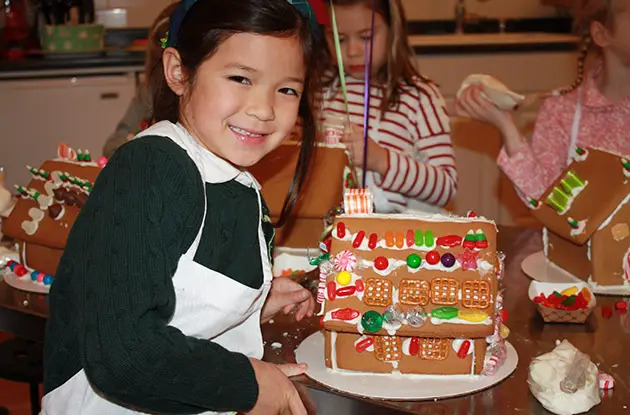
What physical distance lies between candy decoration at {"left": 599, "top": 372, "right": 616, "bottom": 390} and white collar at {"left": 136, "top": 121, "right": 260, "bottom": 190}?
53 cm

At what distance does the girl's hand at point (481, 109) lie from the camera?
1.91 meters

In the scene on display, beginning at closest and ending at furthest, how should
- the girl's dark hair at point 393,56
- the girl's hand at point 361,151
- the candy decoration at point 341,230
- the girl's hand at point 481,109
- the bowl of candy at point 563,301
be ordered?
the candy decoration at point 341,230
the bowl of candy at point 563,301
the girl's hand at point 361,151
the girl's hand at point 481,109
the girl's dark hair at point 393,56

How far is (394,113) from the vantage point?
2.12 meters

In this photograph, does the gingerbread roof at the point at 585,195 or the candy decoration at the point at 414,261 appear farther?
the gingerbread roof at the point at 585,195

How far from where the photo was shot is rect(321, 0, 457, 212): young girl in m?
1.96

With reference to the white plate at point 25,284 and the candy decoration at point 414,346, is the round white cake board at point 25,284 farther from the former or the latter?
the candy decoration at point 414,346

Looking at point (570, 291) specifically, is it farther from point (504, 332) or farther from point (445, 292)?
point (445, 292)

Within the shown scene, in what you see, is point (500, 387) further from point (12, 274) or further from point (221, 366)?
point (12, 274)

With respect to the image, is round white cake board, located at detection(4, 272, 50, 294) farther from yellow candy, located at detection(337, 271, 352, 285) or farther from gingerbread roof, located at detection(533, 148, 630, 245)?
gingerbread roof, located at detection(533, 148, 630, 245)

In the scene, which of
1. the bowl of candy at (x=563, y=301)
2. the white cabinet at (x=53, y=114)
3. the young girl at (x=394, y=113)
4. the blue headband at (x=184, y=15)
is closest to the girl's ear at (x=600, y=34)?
the young girl at (x=394, y=113)

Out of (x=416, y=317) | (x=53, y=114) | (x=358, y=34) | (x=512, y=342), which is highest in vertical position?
(x=358, y=34)

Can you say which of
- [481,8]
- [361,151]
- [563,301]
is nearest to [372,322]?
[563,301]

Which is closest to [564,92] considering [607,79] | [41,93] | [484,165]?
[607,79]

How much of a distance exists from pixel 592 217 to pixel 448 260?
1.49 ft
